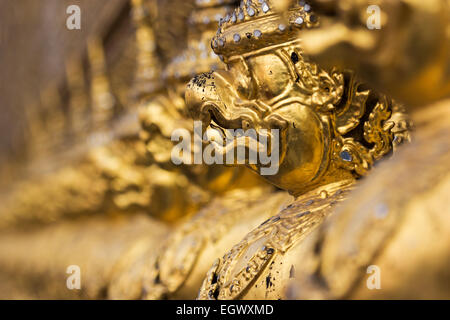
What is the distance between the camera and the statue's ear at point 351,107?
0.76 metres

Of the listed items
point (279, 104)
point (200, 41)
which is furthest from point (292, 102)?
point (200, 41)

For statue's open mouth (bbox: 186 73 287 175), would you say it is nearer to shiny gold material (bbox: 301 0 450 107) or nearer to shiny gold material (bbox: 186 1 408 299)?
shiny gold material (bbox: 186 1 408 299)

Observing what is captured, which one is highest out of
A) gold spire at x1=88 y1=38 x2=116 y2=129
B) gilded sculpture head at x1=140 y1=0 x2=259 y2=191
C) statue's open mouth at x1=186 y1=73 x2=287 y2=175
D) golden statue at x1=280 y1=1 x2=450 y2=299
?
gold spire at x1=88 y1=38 x2=116 y2=129

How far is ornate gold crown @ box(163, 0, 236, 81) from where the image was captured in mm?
1169

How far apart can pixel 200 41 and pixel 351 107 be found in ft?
1.59

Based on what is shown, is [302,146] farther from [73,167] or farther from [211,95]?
[73,167]

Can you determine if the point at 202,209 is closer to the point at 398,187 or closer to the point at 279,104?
the point at 279,104

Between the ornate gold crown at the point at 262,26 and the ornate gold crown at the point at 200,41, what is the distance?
363mm

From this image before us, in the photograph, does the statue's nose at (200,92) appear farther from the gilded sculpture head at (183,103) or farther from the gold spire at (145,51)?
the gold spire at (145,51)

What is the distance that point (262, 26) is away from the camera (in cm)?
77

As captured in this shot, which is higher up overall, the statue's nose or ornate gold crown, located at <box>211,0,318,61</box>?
ornate gold crown, located at <box>211,0,318,61</box>

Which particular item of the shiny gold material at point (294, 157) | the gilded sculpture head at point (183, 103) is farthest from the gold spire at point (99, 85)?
the gilded sculpture head at point (183, 103)

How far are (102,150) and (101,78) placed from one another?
1.80 feet

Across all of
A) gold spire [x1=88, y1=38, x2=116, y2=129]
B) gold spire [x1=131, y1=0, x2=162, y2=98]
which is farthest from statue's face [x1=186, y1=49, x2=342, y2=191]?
gold spire [x1=88, y1=38, x2=116, y2=129]
